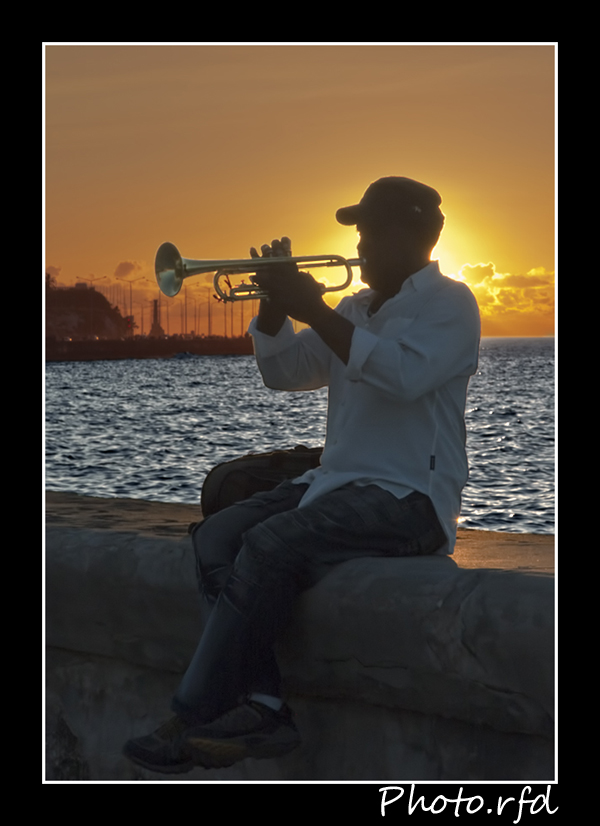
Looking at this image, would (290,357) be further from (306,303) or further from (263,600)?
(263,600)

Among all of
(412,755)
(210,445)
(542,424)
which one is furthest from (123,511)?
(542,424)

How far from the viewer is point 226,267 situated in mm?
3529

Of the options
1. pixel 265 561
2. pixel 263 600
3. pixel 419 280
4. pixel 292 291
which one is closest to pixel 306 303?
pixel 292 291

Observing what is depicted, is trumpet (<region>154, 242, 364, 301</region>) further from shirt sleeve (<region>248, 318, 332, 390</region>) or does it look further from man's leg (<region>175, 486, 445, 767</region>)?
man's leg (<region>175, 486, 445, 767</region>)

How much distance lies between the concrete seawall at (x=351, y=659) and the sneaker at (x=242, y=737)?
0.23 m

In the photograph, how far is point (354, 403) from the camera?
3.16m

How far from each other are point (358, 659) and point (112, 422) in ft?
121

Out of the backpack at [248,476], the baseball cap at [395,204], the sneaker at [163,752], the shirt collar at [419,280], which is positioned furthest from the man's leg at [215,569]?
the baseball cap at [395,204]

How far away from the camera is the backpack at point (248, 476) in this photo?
3.62 m

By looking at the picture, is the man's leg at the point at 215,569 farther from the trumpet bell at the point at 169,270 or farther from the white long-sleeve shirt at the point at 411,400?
the trumpet bell at the point at 169,270

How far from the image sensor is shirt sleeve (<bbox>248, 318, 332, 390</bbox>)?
3.46 metres

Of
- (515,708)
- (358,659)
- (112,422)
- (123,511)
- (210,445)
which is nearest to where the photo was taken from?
(515,708)

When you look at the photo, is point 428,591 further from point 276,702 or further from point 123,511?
point 123,511

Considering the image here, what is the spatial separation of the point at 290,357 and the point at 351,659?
1062 millimetres
